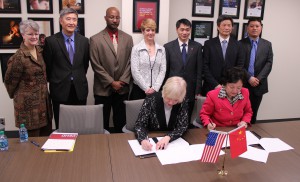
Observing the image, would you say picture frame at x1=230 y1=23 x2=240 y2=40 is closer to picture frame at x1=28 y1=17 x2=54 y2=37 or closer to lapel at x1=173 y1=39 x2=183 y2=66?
lapel at x1=173 y1=39 x2=183 y2=66

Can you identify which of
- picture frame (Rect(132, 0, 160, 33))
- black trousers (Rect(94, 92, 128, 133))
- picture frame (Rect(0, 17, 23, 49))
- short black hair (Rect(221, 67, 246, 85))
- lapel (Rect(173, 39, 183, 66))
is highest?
picture frame (Rect(132, 0, 160, 33))

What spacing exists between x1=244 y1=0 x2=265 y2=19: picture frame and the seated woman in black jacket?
2.60 metres

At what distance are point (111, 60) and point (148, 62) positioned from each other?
0.43m

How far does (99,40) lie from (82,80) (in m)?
0.51

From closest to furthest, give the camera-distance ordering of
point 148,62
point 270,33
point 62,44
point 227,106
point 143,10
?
point 227,106 < point 62,44 < point 148,62 < point 143,10 < point 270,33

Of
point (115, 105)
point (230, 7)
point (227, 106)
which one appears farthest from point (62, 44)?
point (230, 7)

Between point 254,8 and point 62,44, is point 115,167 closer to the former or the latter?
point 62,44

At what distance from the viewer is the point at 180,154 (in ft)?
6.33

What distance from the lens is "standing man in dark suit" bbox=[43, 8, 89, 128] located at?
289cm

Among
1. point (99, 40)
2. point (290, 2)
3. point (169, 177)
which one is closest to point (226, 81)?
point (169, 177)

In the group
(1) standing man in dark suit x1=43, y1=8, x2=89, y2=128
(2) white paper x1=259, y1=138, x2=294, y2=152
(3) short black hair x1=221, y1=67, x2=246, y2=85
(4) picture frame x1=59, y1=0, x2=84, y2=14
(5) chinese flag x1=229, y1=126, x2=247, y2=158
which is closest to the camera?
(5) chinese flag x1=229, y1=126, x2=247, y2=158

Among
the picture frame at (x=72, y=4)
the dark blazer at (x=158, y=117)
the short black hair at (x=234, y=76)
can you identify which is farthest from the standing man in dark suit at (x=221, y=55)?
the picture frame at (x=72, y=4)

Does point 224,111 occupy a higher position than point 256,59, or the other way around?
point 256,59

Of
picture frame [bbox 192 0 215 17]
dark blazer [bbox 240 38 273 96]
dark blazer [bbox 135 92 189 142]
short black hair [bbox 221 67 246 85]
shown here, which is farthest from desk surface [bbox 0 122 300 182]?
picture frame [bbox 192 0 215 17]
